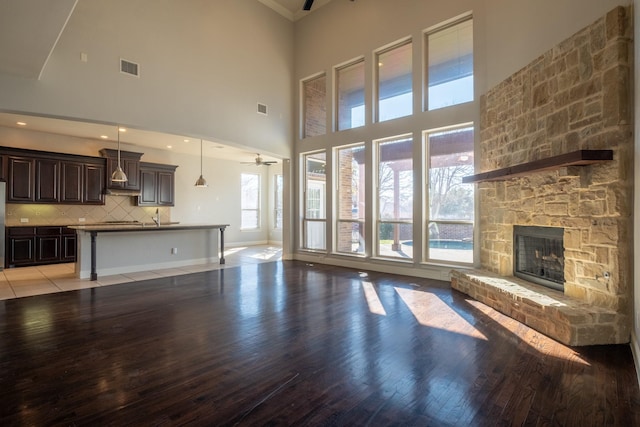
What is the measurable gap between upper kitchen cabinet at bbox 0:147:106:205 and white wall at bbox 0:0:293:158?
3397 mm

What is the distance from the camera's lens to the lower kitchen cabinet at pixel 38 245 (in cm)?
701

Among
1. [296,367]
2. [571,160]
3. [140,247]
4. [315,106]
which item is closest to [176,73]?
[315,106]

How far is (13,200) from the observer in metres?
7.07

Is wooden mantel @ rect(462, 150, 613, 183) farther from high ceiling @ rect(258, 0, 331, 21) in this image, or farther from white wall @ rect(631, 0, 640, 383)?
high ceiling @ rect(258, 0, 331, 21)

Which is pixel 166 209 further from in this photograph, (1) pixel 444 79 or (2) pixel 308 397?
(2) pixel 308 397

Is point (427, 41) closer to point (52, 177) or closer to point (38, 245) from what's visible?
point (52, 177)

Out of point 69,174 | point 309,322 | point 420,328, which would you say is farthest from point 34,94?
point 420,328

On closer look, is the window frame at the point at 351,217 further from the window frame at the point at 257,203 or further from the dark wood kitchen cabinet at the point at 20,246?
the dark wood kitchen cabinet at the point at 20,246

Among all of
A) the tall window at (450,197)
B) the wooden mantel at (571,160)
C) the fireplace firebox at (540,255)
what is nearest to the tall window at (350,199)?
the tall window at (450,197)

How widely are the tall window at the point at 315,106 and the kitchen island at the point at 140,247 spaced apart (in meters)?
3.23

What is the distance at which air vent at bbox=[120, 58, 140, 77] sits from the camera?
17.9ft

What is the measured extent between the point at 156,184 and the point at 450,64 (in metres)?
7.82

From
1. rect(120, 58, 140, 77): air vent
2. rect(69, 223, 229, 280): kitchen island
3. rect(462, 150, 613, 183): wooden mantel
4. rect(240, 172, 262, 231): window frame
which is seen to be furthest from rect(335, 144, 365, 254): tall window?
rect(240, 172, 262, 231): window frame

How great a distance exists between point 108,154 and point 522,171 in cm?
877
